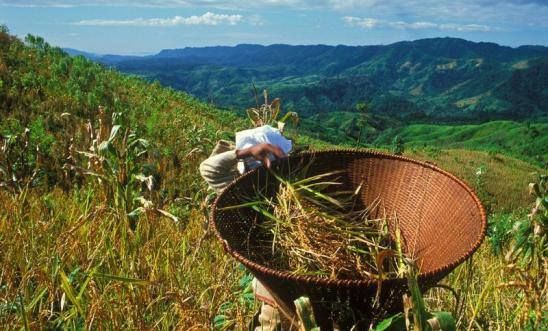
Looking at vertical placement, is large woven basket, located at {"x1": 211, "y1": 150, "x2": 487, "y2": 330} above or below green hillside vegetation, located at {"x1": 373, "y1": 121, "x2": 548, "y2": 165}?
above

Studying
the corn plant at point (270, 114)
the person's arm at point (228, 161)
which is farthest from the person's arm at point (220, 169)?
the corn plant at point (270, 114)

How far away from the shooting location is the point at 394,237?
258cm

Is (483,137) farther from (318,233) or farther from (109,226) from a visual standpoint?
(109,226)

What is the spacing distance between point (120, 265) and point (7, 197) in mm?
1641

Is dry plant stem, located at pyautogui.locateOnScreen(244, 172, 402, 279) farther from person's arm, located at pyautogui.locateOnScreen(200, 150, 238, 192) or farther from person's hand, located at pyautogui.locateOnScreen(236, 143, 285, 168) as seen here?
person's arm, located at pyautogui.locateOnScreen(200, 150, 238, 192)

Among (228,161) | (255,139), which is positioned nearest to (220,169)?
(228,161)

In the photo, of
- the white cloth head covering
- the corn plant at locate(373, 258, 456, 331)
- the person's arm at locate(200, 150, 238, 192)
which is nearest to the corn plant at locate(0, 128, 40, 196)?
the person's arm at locate(200, 150, 238, 192)

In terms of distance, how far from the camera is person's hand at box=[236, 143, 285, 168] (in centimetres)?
240

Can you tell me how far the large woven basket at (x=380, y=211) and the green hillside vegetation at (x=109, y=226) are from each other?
18 cm

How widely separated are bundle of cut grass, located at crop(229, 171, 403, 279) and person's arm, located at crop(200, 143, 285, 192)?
0.41 ft

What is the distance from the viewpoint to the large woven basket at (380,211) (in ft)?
5.44

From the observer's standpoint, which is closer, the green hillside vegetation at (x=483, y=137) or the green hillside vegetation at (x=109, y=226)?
the green hillside vegetation at (x=109, y=226)

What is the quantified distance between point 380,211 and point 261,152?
2.65ft

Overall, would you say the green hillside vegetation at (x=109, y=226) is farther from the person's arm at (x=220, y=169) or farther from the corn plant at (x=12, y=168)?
the person's arm at (x=220, y=169)
